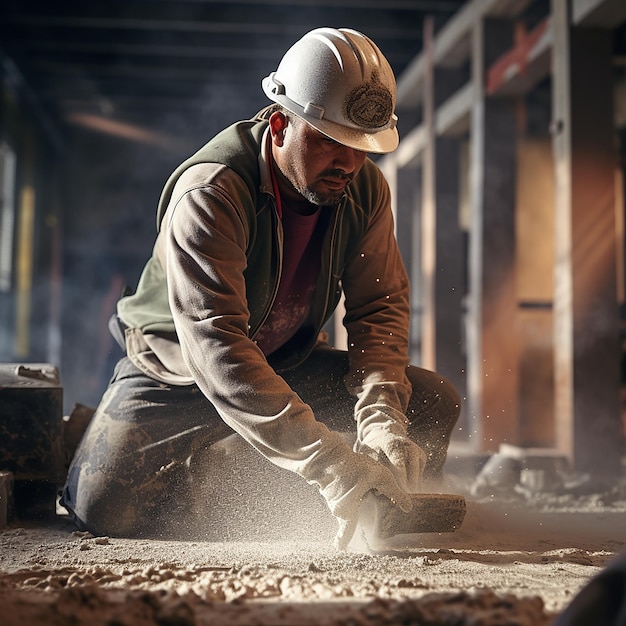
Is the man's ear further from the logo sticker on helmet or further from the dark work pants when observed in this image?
the dark work pants

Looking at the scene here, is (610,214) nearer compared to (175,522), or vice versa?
(175,522)

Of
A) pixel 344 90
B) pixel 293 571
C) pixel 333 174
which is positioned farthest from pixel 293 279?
pixel 293 571

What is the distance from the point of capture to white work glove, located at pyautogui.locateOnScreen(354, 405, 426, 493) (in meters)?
2.65

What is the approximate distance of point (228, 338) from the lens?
8.39 feet

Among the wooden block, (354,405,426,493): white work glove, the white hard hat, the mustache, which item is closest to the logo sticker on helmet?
the white hard hat

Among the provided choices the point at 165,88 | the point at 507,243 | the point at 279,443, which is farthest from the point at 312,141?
the point at 165,88

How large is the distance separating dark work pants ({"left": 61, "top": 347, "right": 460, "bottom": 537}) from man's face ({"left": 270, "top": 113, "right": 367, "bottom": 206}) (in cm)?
73

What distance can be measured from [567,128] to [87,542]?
3.19 m

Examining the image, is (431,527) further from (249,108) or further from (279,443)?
(249,108)

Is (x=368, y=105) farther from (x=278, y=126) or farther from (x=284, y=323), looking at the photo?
(x=284, y=323)

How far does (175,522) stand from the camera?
10.0 feet

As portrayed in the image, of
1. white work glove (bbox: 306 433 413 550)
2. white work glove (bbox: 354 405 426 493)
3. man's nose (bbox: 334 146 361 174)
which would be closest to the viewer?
white work glove (bbox: 306 433 413 550)

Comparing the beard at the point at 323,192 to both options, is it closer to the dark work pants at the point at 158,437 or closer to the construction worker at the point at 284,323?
the construction worker at the point at 284,323

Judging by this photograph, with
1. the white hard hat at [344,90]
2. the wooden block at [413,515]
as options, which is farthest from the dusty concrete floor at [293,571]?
the white hard hat at [344,90]
